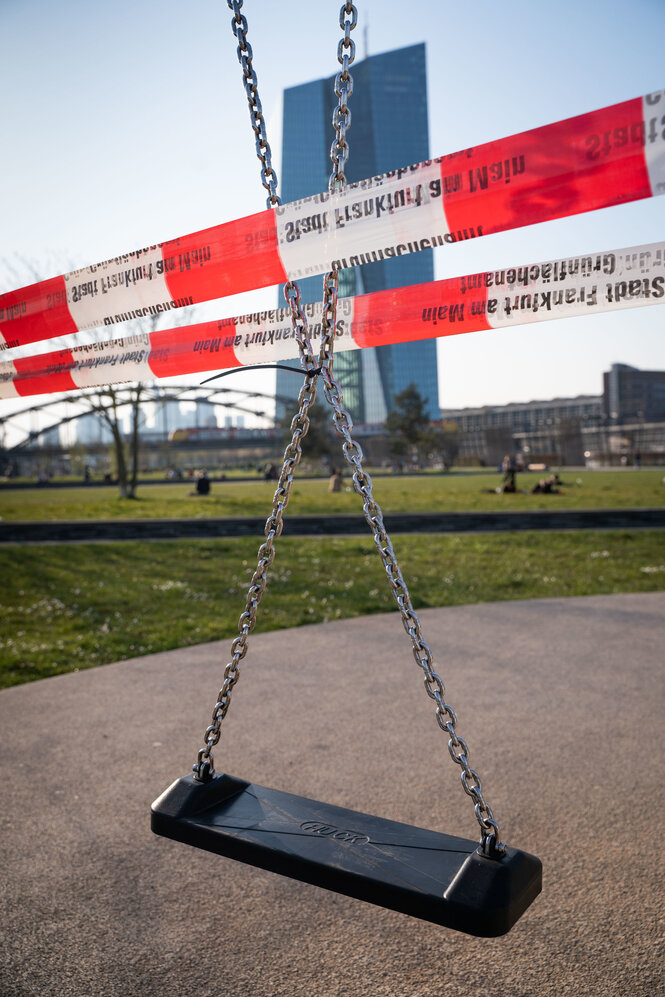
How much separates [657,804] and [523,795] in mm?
545

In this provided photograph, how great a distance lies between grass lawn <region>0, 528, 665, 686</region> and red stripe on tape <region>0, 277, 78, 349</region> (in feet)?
9.03

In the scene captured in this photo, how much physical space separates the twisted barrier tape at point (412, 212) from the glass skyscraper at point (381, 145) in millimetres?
95631

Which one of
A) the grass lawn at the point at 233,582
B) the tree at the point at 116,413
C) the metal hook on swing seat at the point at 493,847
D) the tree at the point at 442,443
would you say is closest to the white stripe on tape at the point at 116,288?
the metal hook on swing seat at the point at 493,847

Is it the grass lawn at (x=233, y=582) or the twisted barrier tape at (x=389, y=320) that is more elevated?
the twisted barrier tape at (x=389, y=320)

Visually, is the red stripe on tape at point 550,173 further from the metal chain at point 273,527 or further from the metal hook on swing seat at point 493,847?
the metal hook on swing seat at point 493,847

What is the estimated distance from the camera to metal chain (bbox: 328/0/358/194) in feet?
6.32

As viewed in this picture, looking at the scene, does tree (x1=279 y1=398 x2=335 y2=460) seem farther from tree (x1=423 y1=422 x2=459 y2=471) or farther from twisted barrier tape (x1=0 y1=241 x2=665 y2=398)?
twisted barrier tape (x1=0 y1=241 x2=665 y2=398)

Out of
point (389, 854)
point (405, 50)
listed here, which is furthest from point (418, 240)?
point (405, 50)

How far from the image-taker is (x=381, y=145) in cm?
10725

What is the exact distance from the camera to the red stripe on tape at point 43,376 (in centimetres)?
367

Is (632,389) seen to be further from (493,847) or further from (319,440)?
(493,847)

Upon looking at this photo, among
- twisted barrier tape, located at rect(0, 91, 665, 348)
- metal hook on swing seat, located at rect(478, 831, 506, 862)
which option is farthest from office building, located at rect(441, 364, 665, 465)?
metal hook on swing seat, located at rect(478, 831, 506, 862)

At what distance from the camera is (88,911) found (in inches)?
93.7

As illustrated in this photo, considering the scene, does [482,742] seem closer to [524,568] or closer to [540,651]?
[540,651]
